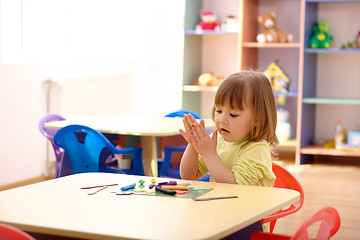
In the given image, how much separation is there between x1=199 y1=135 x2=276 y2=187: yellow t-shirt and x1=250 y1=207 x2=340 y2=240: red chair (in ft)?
0.89

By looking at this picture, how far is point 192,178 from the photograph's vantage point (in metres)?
1.98

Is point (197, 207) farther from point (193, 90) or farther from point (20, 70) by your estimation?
point (193, 90)

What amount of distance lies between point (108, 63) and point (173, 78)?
37.7 inches

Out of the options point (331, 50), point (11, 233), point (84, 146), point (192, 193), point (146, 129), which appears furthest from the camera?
point (331, 50)

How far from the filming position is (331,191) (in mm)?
4379

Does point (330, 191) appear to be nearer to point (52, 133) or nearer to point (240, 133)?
point (52, 133)

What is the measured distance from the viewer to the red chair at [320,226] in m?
1.32

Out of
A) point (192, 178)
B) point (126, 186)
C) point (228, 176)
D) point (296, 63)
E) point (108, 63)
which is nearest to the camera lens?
point (126, 186)

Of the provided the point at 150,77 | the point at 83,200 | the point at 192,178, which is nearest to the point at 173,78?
the point at 150,77

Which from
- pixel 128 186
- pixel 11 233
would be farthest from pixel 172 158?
pixel 11 233

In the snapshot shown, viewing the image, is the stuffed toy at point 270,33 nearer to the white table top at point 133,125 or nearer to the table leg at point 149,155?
the white table top at point 133,125

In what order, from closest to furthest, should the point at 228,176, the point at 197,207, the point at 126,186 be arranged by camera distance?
the point at 197,207
the point at 126,186
the point at 228,176

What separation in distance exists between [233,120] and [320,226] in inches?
20.4

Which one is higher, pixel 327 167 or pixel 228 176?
pixel 228 176
